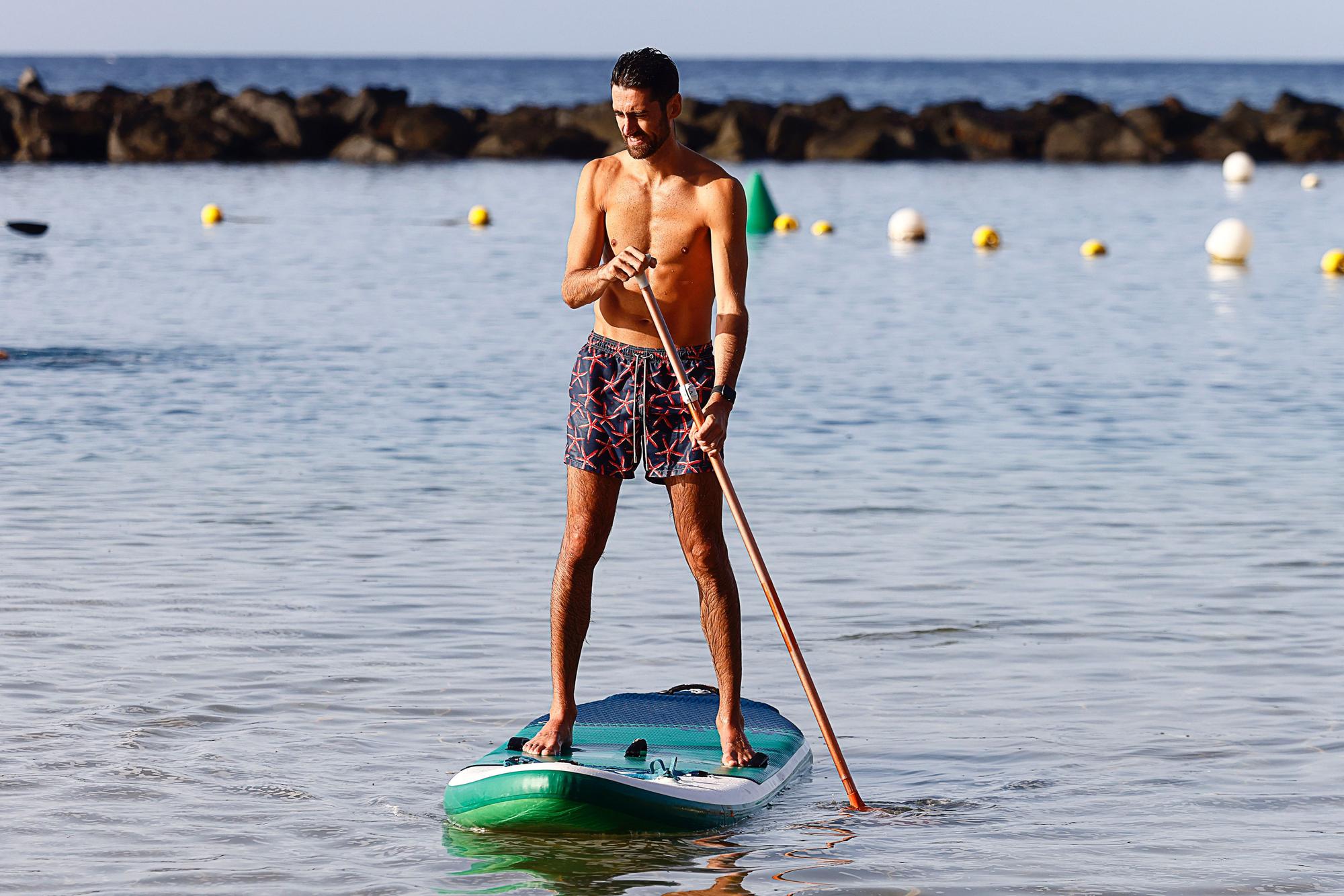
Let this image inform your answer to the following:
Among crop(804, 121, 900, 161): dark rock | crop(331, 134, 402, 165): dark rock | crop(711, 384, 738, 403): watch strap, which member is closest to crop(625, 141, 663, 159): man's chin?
crop(711, 384, 738, 403): watch strap

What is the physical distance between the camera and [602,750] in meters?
5.70

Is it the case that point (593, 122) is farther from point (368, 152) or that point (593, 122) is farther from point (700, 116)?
point (368, 152)

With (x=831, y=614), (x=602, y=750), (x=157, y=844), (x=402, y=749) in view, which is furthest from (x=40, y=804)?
(x=831, y=614)

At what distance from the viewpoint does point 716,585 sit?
5500mm

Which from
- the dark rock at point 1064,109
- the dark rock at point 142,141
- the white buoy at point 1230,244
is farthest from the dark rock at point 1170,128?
the white buoy at point 1230,244

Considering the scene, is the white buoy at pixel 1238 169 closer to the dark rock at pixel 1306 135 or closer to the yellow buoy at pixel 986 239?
the dark rock at pixel 1306 135

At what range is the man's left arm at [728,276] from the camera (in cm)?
538

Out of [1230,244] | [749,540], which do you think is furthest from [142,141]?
[749,540]

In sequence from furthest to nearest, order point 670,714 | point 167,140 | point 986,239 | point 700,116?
1. point 700,116
2. point 167,140
3. point 986,239
4. point 670,714

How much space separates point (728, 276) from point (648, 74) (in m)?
0.62

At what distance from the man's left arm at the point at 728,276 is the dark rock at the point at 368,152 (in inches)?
1596

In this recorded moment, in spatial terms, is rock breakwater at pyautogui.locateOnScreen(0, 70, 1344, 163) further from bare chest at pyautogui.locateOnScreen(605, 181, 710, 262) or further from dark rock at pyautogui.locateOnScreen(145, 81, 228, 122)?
bare chest at pyautogui.locateOnScreen(605, 181, 710, 262)

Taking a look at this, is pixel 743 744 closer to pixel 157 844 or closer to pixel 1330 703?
pixel 157 844

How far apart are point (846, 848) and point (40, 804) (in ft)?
7.72
